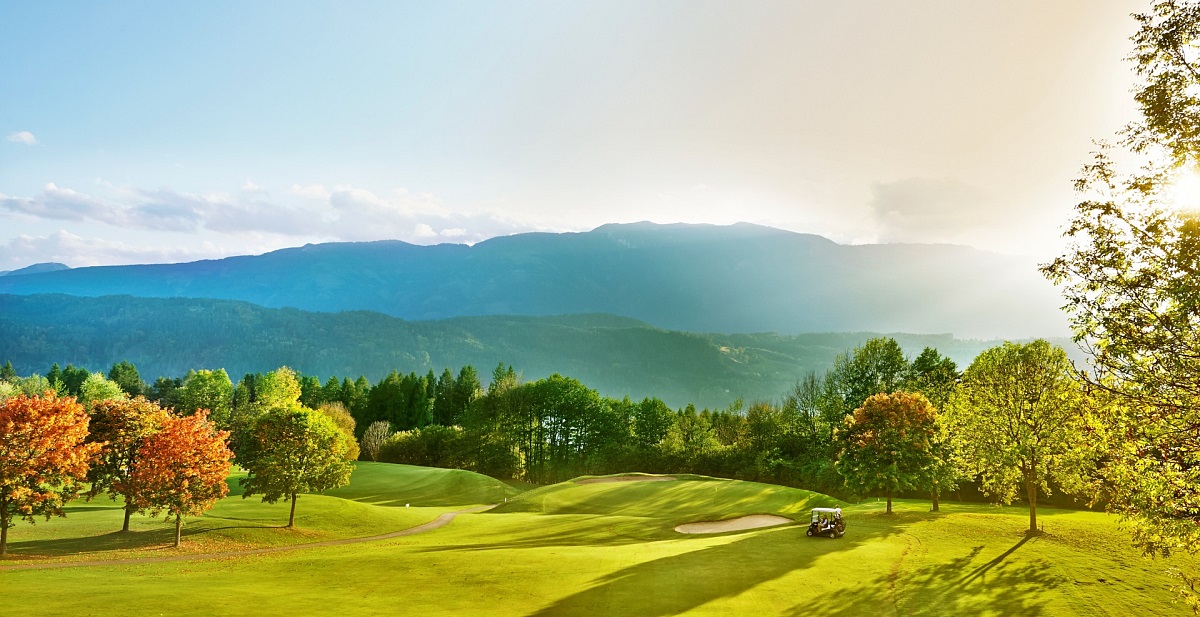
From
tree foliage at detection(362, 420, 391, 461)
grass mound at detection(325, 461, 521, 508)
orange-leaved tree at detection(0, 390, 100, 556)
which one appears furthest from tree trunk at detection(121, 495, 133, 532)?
tree foliage at detection(362, 420, 391, 461)

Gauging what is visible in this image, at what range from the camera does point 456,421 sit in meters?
127

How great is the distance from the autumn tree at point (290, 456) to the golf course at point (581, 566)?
2.98 m

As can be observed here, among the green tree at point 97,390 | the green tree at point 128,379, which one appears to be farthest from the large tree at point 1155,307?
the green tree at point 128,379

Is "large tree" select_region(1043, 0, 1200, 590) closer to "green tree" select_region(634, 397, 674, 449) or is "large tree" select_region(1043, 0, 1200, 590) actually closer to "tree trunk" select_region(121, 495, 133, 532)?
"tree trunk" select_region(121, 495, 133, 532)

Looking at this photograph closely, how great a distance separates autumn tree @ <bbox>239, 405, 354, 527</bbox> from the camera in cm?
4366

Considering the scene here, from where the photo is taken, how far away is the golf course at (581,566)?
72.1 feet

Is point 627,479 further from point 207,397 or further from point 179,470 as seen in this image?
point 207,397

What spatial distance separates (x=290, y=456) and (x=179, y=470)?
7935mm

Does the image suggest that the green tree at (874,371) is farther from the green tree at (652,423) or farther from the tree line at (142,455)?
the tree line at (142,455)

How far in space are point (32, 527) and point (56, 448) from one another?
40.6 ft

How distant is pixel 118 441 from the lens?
120 ft

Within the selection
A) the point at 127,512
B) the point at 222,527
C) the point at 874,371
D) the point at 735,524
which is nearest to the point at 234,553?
the point at 222,527

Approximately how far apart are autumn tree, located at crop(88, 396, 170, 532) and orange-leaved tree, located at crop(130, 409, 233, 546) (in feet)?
1.96

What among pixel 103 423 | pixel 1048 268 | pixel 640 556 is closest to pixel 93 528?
pixel 103 423
